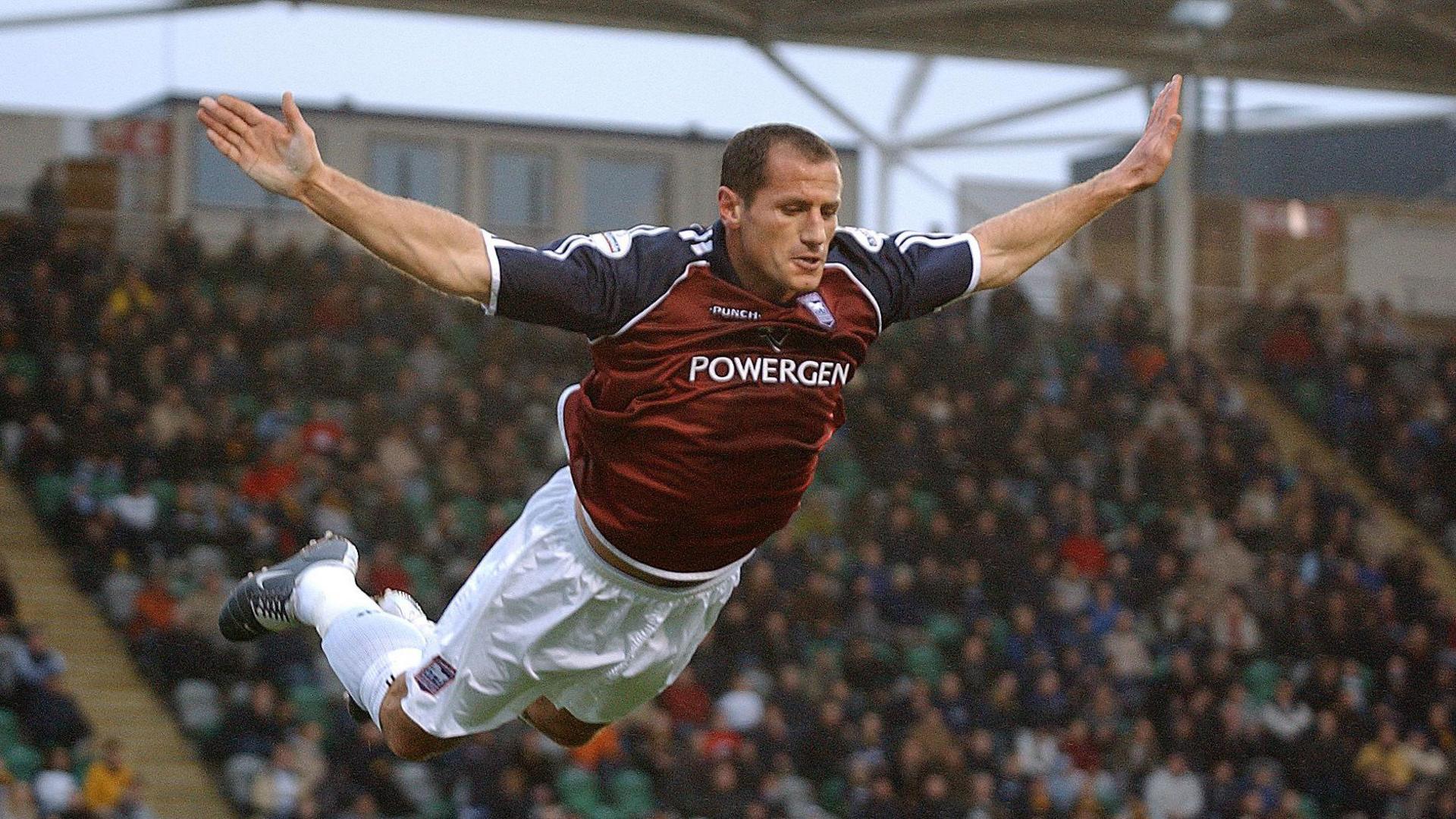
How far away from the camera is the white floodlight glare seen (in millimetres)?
21500

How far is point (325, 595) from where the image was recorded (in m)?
7.19

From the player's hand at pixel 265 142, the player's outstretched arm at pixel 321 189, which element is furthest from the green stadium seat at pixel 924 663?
the player's hand at pixel 265 142

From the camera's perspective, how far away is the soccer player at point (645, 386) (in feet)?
17.5

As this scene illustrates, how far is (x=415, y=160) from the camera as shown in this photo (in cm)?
2305

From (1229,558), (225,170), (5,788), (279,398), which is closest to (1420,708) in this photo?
(1229,558)

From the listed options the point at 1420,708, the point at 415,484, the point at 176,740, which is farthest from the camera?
the point at 1420,708

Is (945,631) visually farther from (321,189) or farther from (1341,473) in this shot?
(321,189)

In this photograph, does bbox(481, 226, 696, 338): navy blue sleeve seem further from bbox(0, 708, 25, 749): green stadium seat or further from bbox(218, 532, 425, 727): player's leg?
bbox(0, 708, 25, 749): green stadium seat

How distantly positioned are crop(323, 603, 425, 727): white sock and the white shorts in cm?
17

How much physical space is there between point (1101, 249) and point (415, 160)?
8.65 meters

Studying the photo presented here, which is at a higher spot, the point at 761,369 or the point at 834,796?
the point at 761,369

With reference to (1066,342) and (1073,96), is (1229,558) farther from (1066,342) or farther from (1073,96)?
(1073,96)

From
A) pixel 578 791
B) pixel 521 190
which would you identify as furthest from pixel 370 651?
pixel 521 190

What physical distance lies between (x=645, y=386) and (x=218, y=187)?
689 inches
